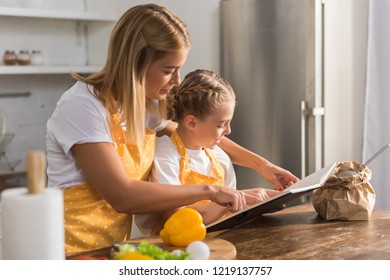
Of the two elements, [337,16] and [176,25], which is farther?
[337,16]

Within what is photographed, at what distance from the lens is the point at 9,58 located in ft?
12.2

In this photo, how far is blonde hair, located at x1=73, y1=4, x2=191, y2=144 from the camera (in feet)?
5.58

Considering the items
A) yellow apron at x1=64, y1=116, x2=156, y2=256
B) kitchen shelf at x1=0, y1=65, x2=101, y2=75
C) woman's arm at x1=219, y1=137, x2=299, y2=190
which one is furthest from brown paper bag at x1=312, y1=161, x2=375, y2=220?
kitchen shelf at x1=0, y1=65, x2=101, y2=75

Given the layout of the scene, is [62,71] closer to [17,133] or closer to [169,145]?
[17,133]

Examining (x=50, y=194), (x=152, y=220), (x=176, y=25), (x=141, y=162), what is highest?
(x=176, y=25)

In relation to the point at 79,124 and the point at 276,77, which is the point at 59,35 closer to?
the point at 276,77

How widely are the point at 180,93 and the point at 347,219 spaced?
608mm

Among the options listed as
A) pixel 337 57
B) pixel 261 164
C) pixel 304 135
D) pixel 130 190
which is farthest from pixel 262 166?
pixel 337 57

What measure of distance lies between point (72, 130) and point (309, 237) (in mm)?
655

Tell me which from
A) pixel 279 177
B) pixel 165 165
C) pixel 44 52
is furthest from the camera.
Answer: pixel 44 52

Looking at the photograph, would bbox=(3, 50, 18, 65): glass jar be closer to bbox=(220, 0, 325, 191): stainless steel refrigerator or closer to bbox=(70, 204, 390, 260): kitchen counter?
bbox=(220, 0, 325, 191): stainless steel refrigerator

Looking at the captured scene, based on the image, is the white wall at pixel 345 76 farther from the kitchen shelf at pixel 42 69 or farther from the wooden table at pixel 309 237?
the kitchen shelf at pixel 42 69

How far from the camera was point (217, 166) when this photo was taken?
2014mm

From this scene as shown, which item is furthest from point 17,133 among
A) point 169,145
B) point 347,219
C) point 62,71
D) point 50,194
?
point 50,194
